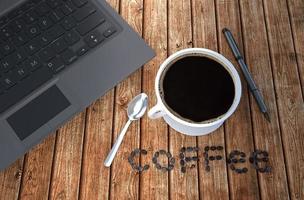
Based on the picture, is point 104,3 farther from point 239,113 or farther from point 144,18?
point 239,113

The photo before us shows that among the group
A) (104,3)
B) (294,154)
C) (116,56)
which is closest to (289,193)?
(294,154)

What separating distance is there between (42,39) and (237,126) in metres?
0.42

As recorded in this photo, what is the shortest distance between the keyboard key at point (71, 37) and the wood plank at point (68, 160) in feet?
0.48

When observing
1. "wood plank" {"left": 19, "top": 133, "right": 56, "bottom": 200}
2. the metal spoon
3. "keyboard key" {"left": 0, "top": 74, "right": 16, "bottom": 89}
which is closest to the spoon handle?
the metal spoon

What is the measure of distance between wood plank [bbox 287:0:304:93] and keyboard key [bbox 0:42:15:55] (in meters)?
0.58

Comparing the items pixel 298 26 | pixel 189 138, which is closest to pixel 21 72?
pixel 189 138

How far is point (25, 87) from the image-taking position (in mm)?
826

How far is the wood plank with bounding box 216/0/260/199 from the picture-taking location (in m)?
0.84

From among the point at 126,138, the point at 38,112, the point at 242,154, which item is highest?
the point at 38,112

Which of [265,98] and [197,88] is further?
[265,98]

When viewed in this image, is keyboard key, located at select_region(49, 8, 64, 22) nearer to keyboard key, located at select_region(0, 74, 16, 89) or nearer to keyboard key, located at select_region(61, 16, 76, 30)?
keyboard key, located at select_region(61, 16, 76, 30)

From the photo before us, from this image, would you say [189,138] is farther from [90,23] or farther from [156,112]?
[90,23]

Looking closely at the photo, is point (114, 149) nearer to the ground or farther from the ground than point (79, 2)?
nearer to the ground

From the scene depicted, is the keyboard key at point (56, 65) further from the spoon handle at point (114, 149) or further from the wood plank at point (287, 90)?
the wood plank at point (287, 90)
